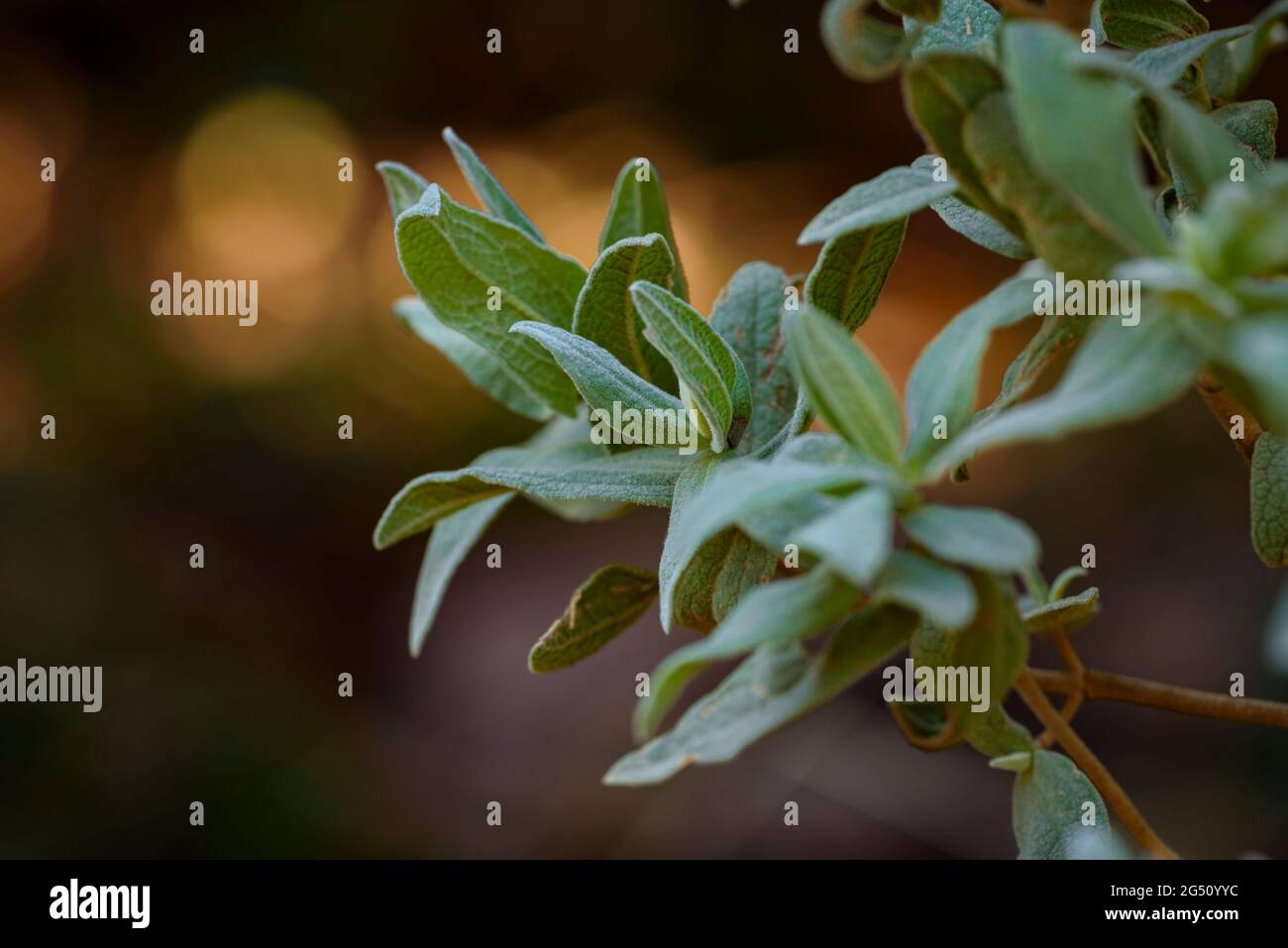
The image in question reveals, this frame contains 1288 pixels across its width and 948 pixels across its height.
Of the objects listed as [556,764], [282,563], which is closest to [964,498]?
[556,764]

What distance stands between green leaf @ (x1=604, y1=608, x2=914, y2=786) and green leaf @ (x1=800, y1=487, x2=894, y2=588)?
0.08ft

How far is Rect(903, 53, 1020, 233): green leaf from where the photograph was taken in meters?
0.28

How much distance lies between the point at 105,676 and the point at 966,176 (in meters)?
1.64

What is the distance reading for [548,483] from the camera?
357mm

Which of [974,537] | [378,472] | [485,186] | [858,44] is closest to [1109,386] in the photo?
[974,537]

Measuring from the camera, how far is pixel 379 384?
1.83 meters

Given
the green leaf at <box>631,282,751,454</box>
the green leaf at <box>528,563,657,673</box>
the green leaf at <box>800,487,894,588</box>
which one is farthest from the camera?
the green leaf at <box>528,563,657,673</box>

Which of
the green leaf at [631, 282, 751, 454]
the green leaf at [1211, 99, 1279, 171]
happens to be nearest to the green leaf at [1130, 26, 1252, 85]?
the green leaf at [1211, 99, 1279, 171]

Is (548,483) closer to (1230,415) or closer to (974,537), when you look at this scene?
(974,537)

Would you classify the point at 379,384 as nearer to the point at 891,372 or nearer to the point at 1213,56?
the point at 891,372

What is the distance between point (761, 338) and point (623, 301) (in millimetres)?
65

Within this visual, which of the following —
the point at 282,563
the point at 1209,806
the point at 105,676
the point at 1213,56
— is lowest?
the point at 1209,806

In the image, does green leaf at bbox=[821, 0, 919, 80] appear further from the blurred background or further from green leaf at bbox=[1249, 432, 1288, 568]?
the blurred background

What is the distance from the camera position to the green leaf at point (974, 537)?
0.79ft
